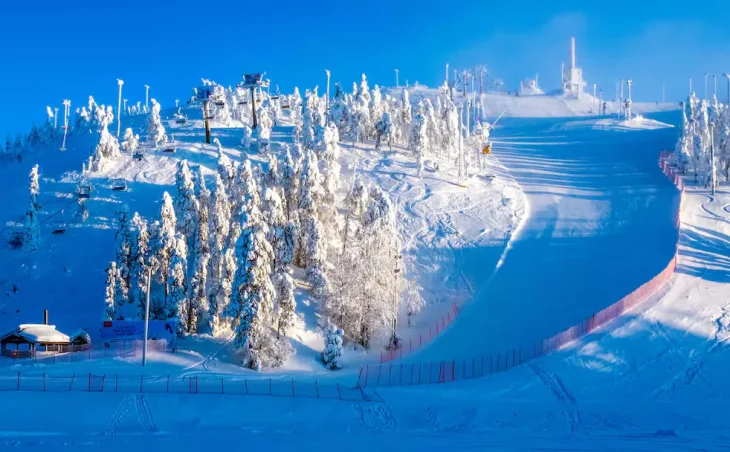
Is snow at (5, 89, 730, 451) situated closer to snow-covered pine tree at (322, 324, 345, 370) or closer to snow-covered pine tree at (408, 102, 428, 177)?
snow-covered pine tree at (322, 324, 345, 370)

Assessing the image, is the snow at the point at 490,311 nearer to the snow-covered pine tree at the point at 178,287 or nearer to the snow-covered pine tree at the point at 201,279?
the snow-covered pine tree at the point at 201,279

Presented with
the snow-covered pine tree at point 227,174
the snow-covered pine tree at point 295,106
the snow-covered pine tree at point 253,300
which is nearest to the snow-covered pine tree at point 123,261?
the snow-covered pine tree at point 227,174

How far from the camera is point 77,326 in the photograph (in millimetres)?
49531

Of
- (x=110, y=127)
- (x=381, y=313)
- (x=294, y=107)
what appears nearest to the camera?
(x=381, y=313)

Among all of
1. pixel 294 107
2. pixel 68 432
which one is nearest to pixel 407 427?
pixel 68 432

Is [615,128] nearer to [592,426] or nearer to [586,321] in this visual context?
[586,321]

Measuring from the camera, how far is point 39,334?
43.4 m

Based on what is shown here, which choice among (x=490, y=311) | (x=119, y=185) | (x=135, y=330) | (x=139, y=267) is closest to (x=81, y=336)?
(x=135, y=330)

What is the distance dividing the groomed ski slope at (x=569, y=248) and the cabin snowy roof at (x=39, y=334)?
2167 cm

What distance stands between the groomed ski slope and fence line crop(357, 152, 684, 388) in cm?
151

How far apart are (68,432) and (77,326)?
23.4m

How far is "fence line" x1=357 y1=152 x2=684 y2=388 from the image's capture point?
40.9 metres

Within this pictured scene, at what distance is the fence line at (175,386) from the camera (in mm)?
33312

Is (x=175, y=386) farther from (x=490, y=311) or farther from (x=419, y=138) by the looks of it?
(x=419, y=138)
